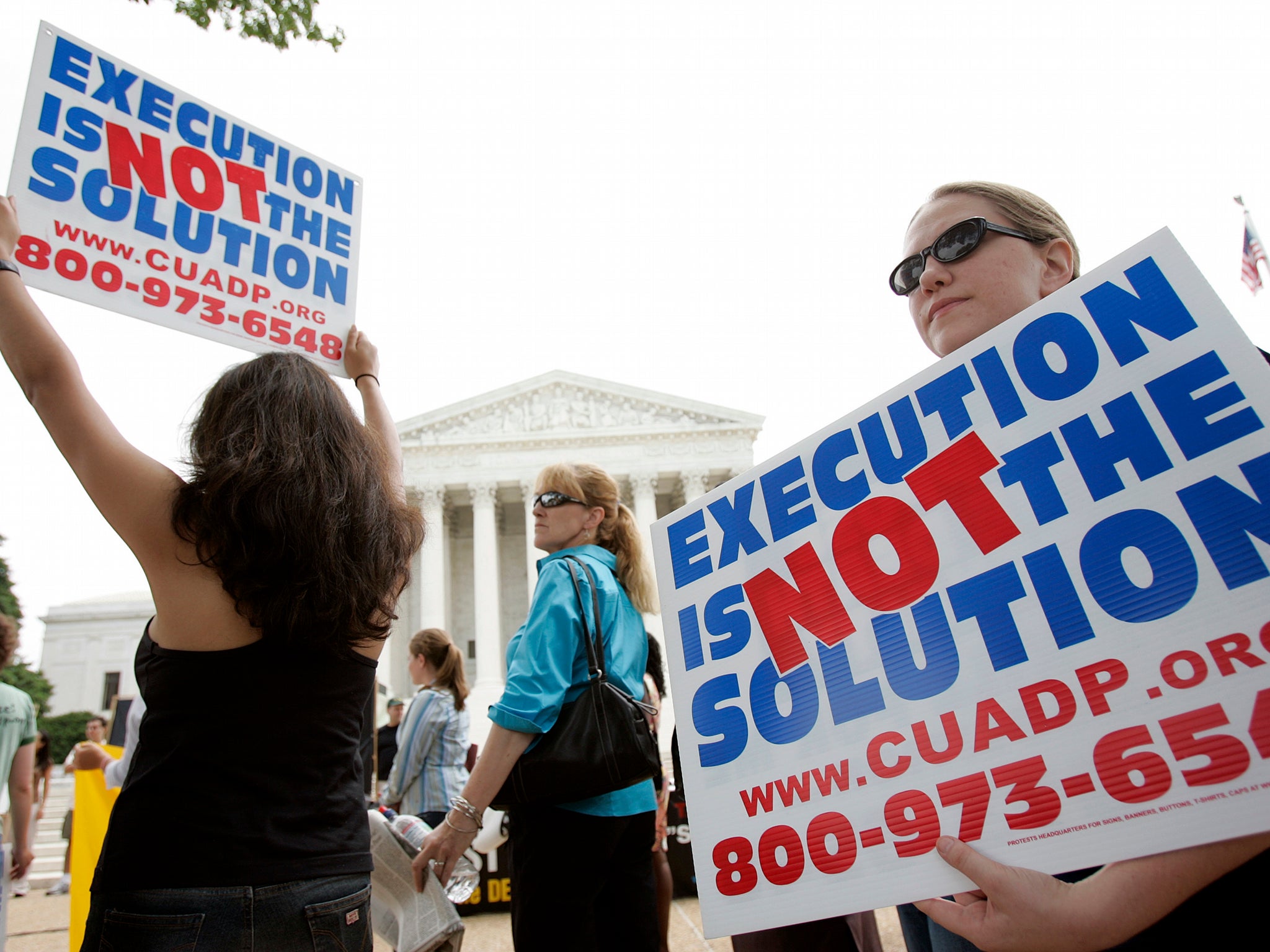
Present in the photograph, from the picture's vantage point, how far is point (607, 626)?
2635mm

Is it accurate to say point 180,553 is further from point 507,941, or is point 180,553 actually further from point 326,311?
point 507,941

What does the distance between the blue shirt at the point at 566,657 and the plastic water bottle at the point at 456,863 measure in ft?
1.56

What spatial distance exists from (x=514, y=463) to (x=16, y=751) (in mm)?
30216

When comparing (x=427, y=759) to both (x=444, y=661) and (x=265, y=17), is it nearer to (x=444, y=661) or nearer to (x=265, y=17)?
(x=444, y=661)

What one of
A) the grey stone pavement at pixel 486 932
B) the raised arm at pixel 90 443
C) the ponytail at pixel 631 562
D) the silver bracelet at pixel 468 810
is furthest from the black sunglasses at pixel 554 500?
the grey stone pavement at pixel 486 932

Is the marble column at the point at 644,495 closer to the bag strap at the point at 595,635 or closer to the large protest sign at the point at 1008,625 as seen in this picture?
the bag strap at the point at 595,635

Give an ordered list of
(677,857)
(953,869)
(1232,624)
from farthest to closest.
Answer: (677,857) → (953,869) → (1232,624)

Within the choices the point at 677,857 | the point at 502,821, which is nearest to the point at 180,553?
the point at 502,821

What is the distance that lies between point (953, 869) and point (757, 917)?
35 cm

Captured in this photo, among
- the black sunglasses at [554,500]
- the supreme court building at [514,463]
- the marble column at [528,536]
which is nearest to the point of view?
the black sunglasses at [554,500]

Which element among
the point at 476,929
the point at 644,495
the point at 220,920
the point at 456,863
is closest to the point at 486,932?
the point at 476,929

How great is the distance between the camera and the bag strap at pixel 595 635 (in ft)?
8.23

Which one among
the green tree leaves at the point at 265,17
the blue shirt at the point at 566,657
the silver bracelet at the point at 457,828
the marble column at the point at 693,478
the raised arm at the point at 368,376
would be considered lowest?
the silver bracelet at the point at 457,828

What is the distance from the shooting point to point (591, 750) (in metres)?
2.36
